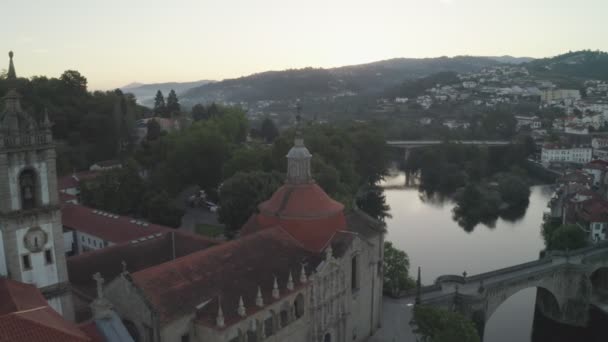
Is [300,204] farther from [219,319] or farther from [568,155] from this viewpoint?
[568,155]

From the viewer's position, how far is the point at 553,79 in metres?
184

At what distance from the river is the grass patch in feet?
52.8

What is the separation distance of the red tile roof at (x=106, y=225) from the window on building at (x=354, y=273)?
12.9m

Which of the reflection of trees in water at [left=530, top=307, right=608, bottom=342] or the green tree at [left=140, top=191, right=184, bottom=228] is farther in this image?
the green tree at [left=140, top=191, right=184, bottom=228]

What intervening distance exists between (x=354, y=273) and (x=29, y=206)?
48.6ft

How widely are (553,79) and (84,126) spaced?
6557 inches

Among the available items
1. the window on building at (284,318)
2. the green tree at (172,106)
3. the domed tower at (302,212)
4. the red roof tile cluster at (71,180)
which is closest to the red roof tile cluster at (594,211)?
the domed tower at (302,212)

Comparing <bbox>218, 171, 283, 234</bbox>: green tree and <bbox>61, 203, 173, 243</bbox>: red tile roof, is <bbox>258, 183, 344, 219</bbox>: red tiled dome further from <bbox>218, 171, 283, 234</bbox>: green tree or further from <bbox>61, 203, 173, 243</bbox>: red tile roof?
<bbox>218, 171, 283, 234</bbox>: green tree

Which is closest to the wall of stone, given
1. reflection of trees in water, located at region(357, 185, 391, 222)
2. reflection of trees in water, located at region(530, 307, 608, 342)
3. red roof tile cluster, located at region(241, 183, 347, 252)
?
red roof tile cluster, located at region(241, 183, 347, 252)

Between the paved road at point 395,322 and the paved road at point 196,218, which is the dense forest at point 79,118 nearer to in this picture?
the paved road at point 196,218

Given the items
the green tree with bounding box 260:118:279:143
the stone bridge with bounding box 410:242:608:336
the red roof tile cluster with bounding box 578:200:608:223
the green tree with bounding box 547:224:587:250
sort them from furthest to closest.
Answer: the green tree with bounding box 260:118:279:143, the red roof tile cluster with bounding box 578:200:608:223, the green tree with bounding box 547:224:587:250, the stone bridge with bounding box 410:242:608:336

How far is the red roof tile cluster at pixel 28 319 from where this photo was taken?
15031 millimetres

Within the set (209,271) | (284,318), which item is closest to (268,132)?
(284,318)

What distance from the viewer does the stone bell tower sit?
1864cm
